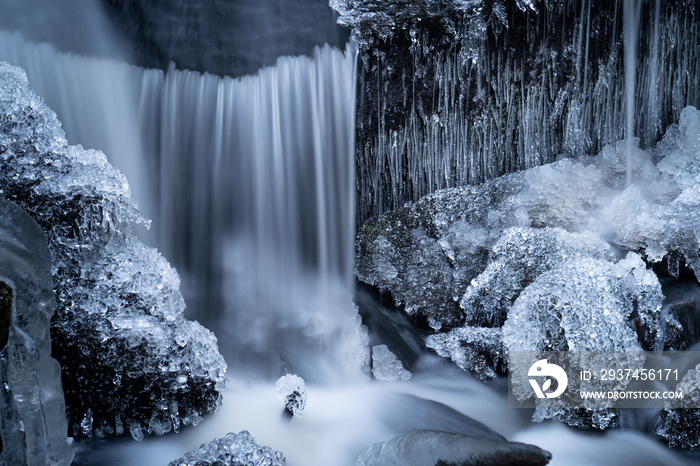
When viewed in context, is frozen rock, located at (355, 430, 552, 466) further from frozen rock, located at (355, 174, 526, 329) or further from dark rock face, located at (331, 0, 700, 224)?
dark rock face, located at (331, 0, 700, 224)

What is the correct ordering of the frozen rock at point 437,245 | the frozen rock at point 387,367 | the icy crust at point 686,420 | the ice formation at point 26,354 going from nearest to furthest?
the ice formation at point 26,354
the icy crust at point 686,420
the frozen rock at point 387,367
the frozen rock at point 437,245

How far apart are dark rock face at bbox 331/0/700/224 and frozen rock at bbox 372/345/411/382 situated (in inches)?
48.9

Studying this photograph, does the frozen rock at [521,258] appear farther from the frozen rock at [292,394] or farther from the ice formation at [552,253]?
the frozen rock at [292,394]

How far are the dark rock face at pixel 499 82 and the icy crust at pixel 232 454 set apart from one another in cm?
231

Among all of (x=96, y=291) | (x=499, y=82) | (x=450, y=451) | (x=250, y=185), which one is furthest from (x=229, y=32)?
(x=450, y=451)

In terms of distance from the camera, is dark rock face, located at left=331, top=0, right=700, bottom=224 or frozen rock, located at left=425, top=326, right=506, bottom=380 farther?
dark rock face, located at left=331, top=0, right=700, bottom=224

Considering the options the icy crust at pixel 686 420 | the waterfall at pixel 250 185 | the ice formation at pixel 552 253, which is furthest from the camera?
the waterfall at pixel 250 185

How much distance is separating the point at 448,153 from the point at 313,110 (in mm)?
1023

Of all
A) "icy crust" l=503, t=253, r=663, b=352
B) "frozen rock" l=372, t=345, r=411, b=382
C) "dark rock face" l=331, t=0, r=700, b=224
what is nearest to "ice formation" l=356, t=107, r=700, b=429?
"icy crust" l=503, t=253, r=663, b=352

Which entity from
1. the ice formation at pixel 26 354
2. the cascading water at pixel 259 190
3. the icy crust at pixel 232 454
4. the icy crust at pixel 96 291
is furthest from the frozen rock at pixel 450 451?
the cascading water at pixel 259 190

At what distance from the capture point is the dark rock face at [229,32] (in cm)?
396

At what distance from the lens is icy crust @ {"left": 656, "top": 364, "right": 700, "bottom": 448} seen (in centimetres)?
287

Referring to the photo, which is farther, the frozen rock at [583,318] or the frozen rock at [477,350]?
the frozen rock at [477,350]

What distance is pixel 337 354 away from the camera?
3939mm
